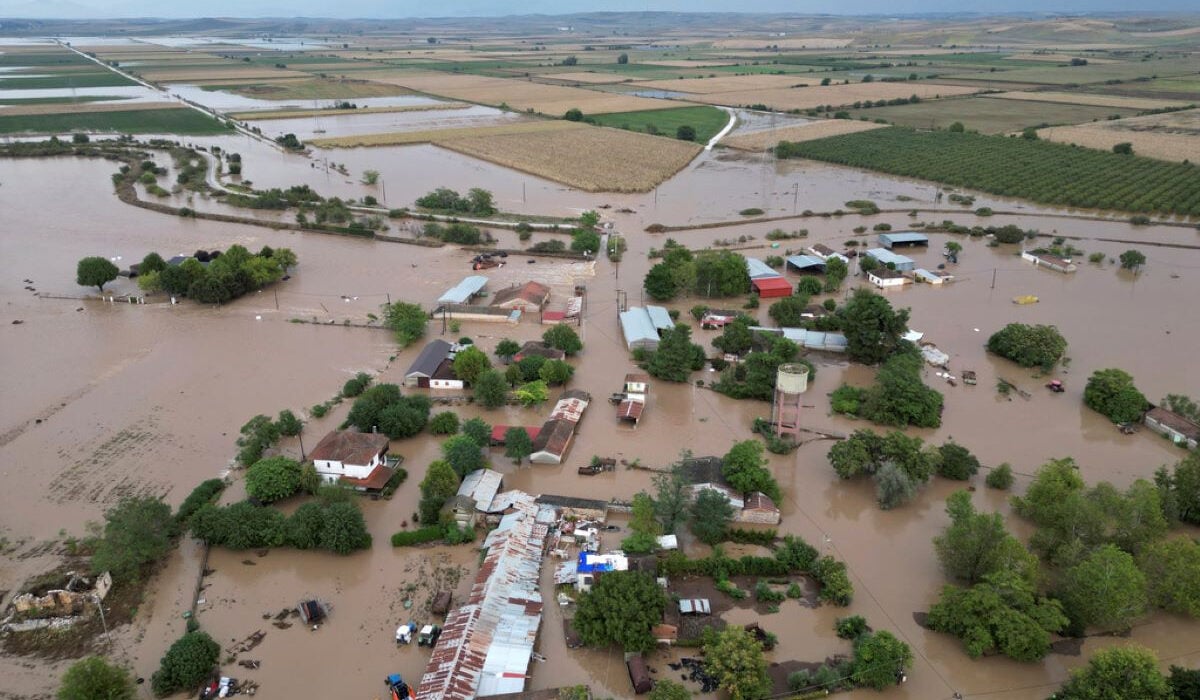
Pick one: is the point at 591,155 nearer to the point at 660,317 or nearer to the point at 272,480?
the point at 660,317

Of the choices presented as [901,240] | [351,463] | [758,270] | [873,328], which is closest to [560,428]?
[351,463]

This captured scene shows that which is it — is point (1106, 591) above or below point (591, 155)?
below

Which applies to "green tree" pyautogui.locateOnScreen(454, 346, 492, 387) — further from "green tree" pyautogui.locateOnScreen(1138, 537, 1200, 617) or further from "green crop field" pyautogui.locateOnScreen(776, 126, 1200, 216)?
"green crop field" pyautogui.locateOnScreen(776, 126, 1200, 216)

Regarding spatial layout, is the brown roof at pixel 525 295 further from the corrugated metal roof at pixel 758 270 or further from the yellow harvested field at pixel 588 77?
the yellow harvested field at pixel 588 77

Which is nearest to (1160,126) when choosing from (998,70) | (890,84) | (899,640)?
(890,84)

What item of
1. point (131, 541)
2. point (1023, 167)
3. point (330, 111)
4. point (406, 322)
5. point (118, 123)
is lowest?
point (131, 541)

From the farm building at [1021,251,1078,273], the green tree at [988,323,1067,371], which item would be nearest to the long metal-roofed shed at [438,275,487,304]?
the green tree at [988,323,1067,371]
